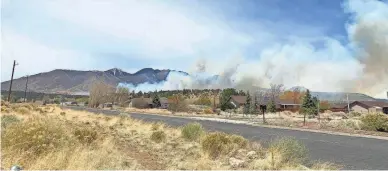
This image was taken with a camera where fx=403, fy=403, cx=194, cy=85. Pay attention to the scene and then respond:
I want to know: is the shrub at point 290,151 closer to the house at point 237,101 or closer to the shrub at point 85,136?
the shrub at point 85,136

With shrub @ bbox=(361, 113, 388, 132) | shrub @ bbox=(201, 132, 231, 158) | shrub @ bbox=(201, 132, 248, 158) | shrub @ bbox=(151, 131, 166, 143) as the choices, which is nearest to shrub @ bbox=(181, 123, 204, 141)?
shrub @ bbox=(151, 131, 166, 143)

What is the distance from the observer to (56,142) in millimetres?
12875

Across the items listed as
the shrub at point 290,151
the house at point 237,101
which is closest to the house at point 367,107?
the house at point 237,101

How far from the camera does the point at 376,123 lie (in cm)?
3697

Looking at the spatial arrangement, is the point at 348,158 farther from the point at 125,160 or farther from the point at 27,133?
the point at 27,133

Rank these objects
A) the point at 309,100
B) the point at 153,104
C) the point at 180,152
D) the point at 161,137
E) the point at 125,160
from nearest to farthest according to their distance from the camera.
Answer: the point at 125,160, the point at 180,152, the point at 161,137, the point at 309,100, the point at 153,104

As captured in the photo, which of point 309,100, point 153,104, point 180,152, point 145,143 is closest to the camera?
point 180,152

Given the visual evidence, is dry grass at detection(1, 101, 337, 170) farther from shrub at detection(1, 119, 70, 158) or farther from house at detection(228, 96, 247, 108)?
house at detection(228, 96, 247, 108)

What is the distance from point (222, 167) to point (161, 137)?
9.32 m

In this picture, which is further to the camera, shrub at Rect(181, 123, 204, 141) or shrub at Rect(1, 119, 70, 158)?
shrub at Rect(181, 123, 204, 141)

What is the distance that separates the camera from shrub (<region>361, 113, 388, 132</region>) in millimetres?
36375

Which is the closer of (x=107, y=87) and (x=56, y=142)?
(x=56, y=142)

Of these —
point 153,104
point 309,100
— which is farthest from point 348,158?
point 153,104

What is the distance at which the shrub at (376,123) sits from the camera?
1432 inches
